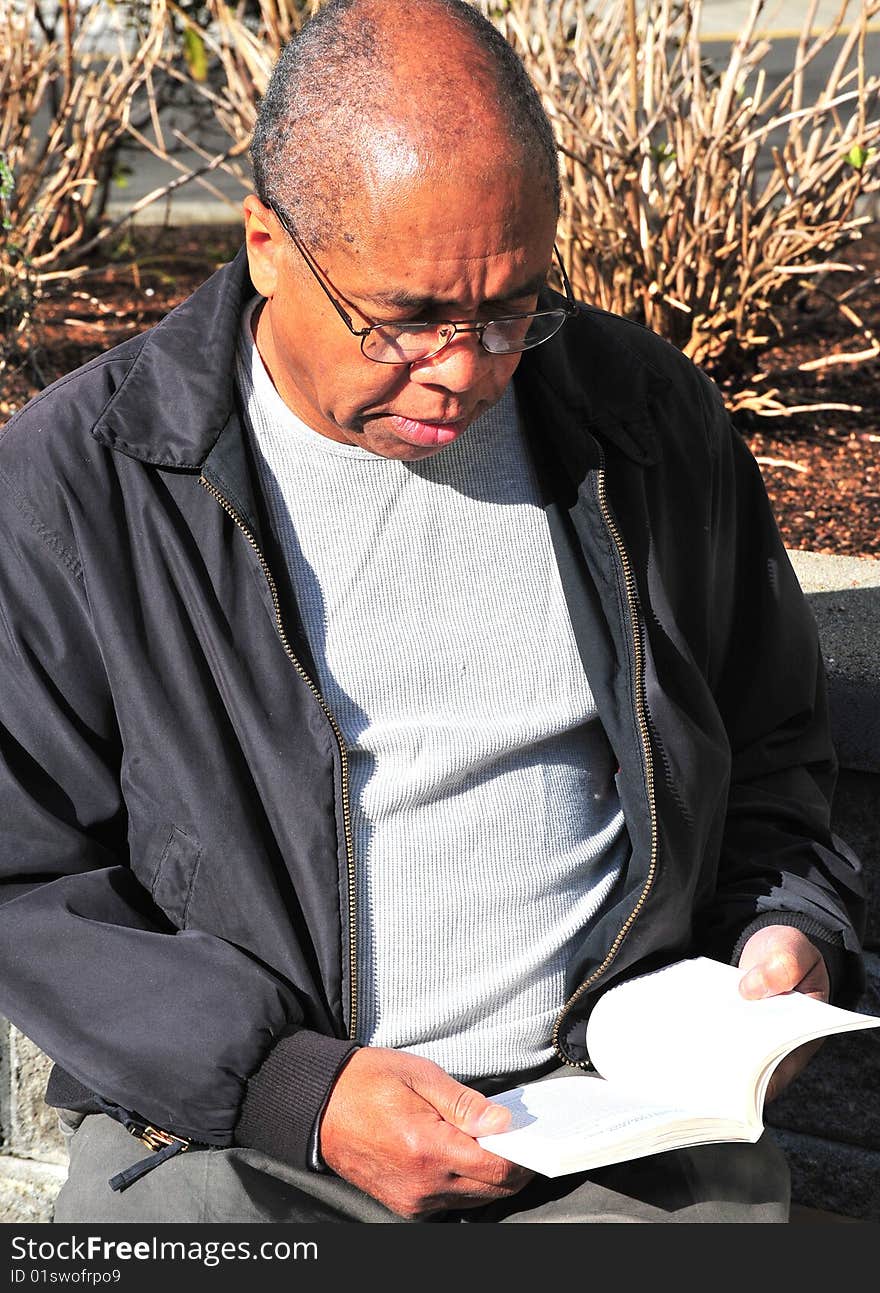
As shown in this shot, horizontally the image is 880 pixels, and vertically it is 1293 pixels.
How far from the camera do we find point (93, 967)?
2.03m

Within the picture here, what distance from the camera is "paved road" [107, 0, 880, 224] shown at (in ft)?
26.6

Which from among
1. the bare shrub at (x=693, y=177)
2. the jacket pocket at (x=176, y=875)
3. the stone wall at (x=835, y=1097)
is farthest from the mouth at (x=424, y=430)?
the bare shrub at (x=693, y=177)

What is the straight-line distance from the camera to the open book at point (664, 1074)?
1.83m

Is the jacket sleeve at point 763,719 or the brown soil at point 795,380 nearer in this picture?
the jacket sleeve at point 763,719

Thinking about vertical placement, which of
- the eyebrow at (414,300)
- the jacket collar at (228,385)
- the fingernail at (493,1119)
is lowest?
the fingernail at (493,1119)

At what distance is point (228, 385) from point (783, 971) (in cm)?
109

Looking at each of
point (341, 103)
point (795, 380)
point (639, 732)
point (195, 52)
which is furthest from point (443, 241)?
point (195, 52)

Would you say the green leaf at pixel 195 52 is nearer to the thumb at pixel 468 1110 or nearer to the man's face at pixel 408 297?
the man's face at pixel 408 297

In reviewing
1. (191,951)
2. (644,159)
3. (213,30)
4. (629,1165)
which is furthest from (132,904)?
(213,30)

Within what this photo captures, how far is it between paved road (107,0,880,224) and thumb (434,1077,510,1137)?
2985 millimetres

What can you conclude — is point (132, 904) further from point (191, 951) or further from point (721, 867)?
point (721, 867)

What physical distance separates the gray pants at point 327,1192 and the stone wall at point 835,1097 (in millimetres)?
619

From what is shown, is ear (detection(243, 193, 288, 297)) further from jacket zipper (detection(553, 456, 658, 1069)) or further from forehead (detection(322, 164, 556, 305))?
jacket zipper (detection(553, 456, 658, 1069))

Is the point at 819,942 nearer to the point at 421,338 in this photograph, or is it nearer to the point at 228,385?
the point at 421,338
